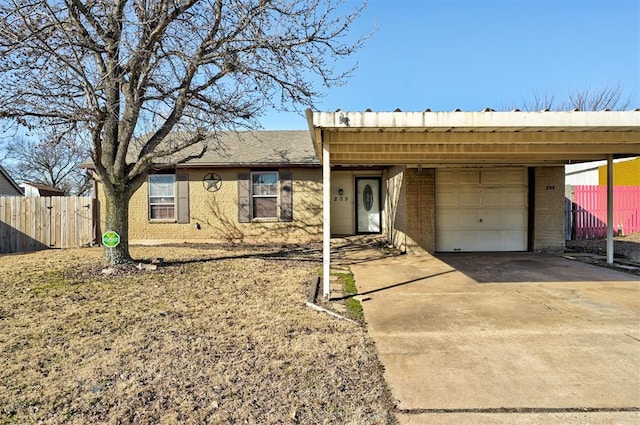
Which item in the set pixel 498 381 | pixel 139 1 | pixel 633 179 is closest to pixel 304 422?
pixel 498 381

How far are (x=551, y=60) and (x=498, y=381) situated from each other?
15.1 m

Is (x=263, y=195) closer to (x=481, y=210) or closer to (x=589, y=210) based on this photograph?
(x=481, y=210)

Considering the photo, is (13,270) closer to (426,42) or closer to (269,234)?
(269,234)

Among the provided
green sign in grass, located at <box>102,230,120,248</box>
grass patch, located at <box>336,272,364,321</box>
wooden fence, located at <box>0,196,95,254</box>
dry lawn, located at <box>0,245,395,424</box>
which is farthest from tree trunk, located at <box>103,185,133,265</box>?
wooden fence, located at <box>0,196,95,254</box>

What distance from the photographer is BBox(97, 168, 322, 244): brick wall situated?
1284 cm

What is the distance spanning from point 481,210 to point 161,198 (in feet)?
33.9

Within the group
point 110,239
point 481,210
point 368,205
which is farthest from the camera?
point 368,205

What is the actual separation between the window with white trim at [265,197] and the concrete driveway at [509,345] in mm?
6216

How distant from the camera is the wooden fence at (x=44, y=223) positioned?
39.0 feet

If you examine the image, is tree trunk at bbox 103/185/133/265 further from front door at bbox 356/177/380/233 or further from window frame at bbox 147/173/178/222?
front door at bbox 356/177/380/233

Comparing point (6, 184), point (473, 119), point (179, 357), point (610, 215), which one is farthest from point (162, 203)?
point (6, 184)

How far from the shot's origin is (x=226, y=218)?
1294cm

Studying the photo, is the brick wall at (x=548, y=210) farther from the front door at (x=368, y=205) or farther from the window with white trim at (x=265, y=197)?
the window with white trim at (x=265, y=197)

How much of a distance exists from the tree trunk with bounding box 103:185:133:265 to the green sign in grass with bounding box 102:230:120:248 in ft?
0.27
